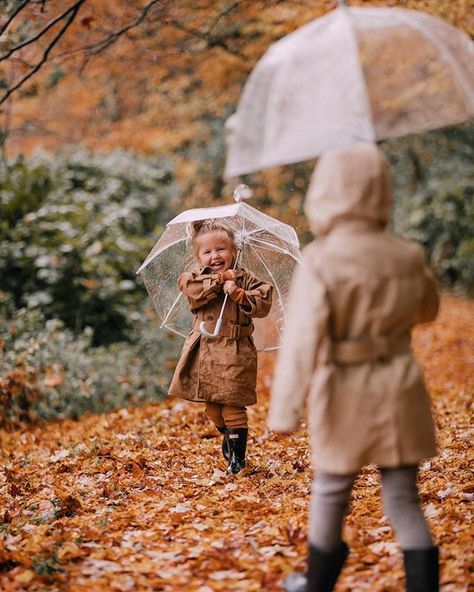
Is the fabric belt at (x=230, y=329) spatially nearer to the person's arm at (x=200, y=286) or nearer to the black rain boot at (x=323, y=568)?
the person's arm at (x=200, y=286)

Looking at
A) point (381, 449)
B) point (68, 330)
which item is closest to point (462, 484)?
point (381, 449)

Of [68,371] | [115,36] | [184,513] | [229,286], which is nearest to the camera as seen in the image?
[184,513]

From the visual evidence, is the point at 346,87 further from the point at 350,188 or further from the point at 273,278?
the point at 273,278

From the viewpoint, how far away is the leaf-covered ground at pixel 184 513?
3395 millimetres

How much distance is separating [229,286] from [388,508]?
197 centimetres

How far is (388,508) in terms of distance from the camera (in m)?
2.84

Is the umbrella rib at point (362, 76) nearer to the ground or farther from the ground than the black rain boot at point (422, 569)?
farther from the ground

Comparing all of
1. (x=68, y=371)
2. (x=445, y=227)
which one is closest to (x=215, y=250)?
(x=68, y=371)

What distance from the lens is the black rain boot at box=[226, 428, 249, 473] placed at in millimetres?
4738

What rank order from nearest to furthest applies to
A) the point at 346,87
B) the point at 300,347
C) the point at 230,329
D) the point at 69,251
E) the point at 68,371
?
the point at 300,347
the point at 346,87
the point at 230,329
the point at 68,371
the point at 69,251

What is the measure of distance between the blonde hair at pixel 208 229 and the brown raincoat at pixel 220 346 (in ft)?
0.73

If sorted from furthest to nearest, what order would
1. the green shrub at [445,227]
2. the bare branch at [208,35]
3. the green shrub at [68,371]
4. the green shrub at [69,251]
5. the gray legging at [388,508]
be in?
the green shrub at [445,227] → the green shrub at [69,251] → the bare branch at [208,35] → the green shrub at [68,371] → the gray legging at [388,508]

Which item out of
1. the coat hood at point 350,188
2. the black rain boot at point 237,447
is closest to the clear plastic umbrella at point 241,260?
the black rain boot at point 237,447

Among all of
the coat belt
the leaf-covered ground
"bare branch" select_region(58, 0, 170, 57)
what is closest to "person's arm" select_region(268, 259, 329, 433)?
the coat belt
